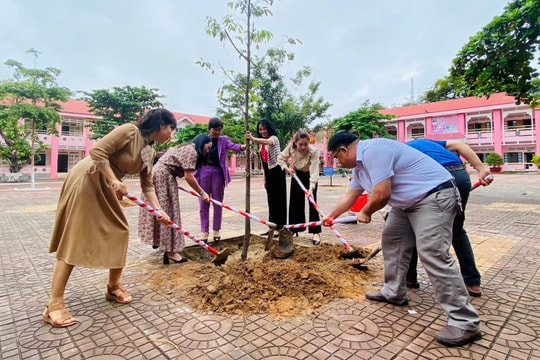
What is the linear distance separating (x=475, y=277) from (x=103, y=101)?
29769 millimetres

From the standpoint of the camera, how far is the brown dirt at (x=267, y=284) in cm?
255

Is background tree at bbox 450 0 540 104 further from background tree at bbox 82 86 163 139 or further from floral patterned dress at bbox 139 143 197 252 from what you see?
background tree at bbox 82 86 163 139

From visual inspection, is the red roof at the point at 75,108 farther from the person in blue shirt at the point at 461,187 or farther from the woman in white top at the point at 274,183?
the person in blue shirt at the point at 461,187

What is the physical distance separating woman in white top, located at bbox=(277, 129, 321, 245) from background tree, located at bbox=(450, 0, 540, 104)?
623cm

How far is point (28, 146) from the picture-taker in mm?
23594

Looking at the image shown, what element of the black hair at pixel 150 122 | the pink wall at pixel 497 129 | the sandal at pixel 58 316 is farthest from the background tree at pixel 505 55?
the pink wall at pixel 497 129

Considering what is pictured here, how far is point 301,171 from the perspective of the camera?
187 inches

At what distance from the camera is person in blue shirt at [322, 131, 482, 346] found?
6.64 feet

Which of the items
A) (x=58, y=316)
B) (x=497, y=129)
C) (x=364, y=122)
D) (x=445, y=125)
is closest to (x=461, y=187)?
(x=58, y=316)

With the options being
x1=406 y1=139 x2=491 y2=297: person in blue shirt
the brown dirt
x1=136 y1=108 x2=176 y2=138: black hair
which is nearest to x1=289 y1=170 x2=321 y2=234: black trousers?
the brown dirt

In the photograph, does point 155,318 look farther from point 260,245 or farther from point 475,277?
point 475,277

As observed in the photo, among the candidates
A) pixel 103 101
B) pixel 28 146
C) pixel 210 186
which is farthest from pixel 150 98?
pixel 210 186

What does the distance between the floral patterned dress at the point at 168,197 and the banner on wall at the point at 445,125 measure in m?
37.9

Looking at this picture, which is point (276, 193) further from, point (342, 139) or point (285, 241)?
point (342, 139)
